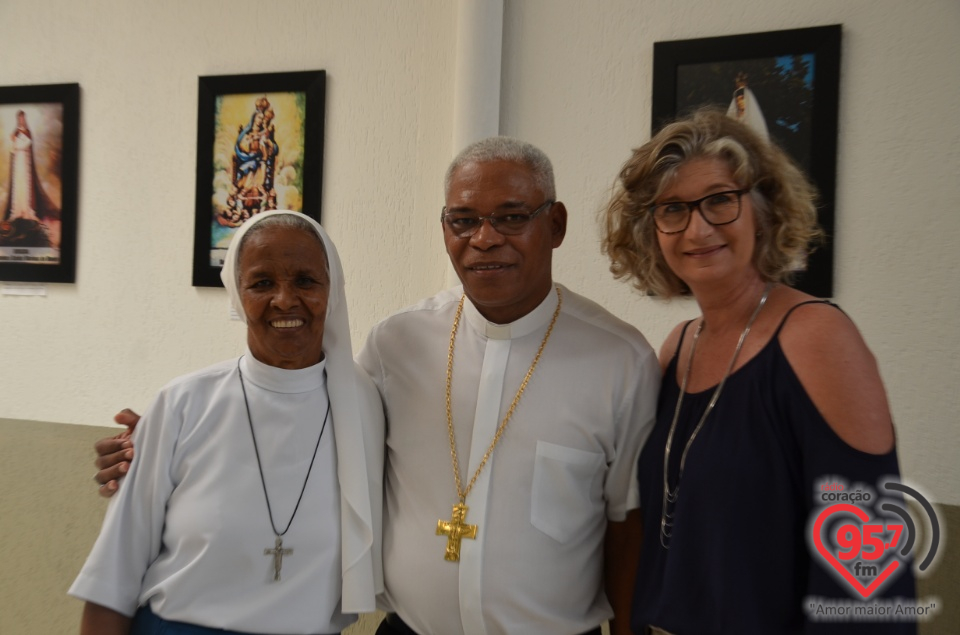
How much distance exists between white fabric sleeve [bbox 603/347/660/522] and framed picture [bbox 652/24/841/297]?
111 cm

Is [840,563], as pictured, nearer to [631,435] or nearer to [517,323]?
[631,435]

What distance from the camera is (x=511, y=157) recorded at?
1.98 metres

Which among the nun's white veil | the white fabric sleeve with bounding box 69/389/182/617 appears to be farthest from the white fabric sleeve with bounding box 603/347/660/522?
the white fabric sleeve with bounding box 69/389/182/617

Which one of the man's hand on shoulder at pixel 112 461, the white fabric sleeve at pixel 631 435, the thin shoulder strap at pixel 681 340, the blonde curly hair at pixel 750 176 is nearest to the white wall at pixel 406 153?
the thin shoulder strap at pixel 681 340

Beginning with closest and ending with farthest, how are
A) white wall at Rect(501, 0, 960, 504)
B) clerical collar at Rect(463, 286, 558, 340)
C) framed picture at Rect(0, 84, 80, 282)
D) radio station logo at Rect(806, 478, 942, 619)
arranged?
radio station logo at Rect(806, 478, 942, 619), clerical collar at Rect(463, 286, 558, 340), white wall at Rect(501, 0, 960, 504), framed picture at Rect(0, 84, 80, 282)

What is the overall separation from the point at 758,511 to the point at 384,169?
2.26 meters

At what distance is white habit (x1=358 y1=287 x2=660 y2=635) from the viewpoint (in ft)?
6.25

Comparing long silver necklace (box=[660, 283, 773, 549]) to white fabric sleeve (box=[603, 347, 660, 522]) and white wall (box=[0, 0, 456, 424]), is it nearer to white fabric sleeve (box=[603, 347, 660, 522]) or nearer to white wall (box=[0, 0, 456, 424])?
white fabric sleeve (box=[603, 347, 660, 522])

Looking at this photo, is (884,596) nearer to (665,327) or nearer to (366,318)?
(665,327)

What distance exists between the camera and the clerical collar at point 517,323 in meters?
2.10

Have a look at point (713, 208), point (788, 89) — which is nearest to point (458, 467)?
point (713, 208)

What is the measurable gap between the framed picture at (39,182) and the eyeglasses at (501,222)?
2.61 m

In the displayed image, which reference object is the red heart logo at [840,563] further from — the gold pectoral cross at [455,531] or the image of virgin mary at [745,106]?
the image of virgin mary at [745,106]

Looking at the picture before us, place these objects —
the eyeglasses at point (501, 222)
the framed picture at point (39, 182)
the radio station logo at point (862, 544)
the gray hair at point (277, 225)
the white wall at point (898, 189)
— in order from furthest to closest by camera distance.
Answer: the framed picture at point (39, 182), the white wall at point (898, 189), the eyeglasses at point (501, 222), the gray hair at point (277, 225), the radio station logo at point (862, 544)
